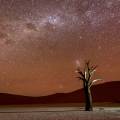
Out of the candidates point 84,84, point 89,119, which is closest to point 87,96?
point 84,84

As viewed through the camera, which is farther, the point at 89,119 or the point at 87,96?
the point at 87,96

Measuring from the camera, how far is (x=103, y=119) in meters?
25.3

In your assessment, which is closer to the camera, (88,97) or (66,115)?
(66,115)

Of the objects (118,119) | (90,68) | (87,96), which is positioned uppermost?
(90,68)

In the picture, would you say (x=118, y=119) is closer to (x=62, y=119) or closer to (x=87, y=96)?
(x=62, y=119)

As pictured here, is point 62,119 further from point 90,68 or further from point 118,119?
point 90,68

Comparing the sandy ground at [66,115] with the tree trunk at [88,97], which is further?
the tree trunk at [88,97]

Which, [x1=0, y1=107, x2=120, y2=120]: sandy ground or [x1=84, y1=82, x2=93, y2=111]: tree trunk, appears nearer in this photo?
[x1=0, y1=107, x2=120, y2=120]: sandy ground

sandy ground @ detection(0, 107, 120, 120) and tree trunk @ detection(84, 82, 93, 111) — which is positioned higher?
tree trunk @ detection(84, 82, 93, 111)

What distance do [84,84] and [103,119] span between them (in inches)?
599

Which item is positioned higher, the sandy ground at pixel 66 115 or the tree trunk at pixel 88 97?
the tree trunk at pixel 88 97

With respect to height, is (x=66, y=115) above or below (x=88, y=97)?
below

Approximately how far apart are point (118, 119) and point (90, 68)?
49.5 ft

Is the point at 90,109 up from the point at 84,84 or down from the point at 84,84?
down
